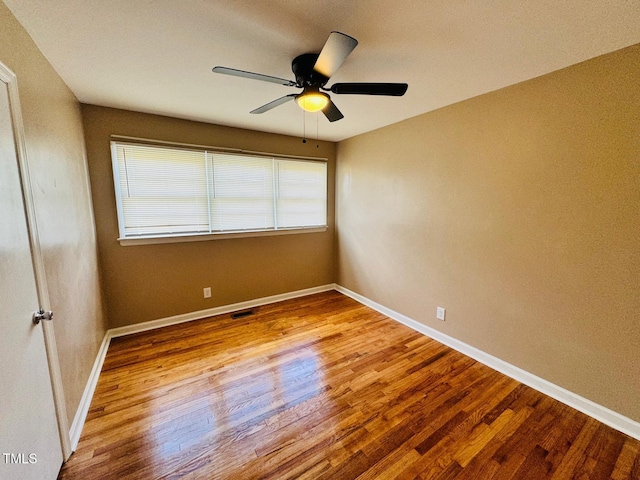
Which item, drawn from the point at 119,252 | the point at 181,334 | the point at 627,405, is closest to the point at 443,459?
the point at 627,405

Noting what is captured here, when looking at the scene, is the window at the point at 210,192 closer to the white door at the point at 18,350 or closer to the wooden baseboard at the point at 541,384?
the white door at the point at 18,350

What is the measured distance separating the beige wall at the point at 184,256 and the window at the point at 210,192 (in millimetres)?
128

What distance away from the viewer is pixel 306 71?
1.67 m

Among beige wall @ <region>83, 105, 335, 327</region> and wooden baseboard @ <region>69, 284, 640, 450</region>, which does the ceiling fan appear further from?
wooden baseboard @ <region>69, 284, 640, 450</region>

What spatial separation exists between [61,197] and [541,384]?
3.74m

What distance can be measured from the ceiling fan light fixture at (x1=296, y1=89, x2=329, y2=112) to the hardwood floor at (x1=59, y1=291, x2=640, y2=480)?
2.08 m

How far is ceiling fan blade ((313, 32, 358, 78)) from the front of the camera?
115 centimetres

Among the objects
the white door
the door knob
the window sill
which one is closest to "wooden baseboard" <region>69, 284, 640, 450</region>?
the white door

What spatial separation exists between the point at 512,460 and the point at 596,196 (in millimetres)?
1706

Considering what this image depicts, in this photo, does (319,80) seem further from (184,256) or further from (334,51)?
(184,256)

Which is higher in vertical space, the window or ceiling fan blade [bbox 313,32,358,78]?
ceiling fan blade [bbox 313,32,358,78]

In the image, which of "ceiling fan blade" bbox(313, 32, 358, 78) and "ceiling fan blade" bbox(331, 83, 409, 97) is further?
"ceiling fan blade" bbox(331, 83, 409, 97)

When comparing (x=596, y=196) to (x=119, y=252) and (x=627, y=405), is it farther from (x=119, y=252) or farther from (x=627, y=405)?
(x=119, y=252)

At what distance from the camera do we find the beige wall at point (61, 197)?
52.7 inches
